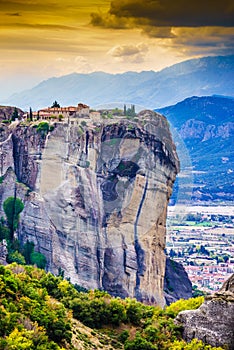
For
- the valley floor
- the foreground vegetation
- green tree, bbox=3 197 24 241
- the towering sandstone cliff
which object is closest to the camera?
the foreground vegetation

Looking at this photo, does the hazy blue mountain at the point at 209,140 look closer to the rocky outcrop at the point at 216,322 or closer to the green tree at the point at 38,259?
the green tree at the point at 38,259

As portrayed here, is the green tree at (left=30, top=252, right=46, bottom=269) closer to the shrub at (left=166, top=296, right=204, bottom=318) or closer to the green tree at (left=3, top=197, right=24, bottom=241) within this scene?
the green tree at (left=3, top=197, right=24, bottom=241)

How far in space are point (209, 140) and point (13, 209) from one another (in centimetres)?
7606

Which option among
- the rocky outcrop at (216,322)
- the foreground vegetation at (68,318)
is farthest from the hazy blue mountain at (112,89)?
the rocky outcrop at (216,322)

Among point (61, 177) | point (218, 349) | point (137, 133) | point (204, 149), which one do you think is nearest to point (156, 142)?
point (137, 133)

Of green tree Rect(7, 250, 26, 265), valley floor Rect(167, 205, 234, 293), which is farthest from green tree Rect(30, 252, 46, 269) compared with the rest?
valley floor Rect(167, 205, 234, 293)

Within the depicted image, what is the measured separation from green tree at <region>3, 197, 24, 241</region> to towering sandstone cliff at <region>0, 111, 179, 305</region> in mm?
247

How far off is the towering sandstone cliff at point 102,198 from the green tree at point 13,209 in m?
0.25

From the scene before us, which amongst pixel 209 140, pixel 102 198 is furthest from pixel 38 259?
pixel 209 140

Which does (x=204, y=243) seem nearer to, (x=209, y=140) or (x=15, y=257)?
(x=15, y=257)

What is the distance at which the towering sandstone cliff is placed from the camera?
3600 centimetres

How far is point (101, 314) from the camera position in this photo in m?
21.4

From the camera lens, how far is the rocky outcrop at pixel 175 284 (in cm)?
3856

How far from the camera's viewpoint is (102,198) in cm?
3641
